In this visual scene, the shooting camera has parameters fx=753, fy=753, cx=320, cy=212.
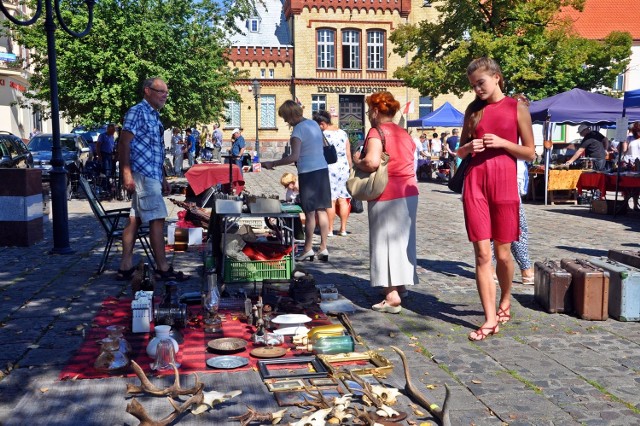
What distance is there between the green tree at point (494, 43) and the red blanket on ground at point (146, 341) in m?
24.3

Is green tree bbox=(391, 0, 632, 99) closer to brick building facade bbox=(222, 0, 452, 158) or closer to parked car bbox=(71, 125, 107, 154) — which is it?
parked car bbox=(71, 125, 107, 154)

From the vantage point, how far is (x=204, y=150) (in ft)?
106

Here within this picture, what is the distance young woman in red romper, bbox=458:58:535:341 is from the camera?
5.46m

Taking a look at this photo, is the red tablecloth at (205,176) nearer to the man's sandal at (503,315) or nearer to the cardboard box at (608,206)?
the man's sandal at (503,315)

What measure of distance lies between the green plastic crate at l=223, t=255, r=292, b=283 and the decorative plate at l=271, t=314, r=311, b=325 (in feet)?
4.41

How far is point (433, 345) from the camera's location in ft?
17.7

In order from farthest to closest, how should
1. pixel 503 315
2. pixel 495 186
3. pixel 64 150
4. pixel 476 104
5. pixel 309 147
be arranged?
pixel 64 150 → pixel 309 147 → pixel 503 315 → pixel 476 104 → pixel 495 186

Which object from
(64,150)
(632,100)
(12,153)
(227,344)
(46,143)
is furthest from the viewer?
(46,143)

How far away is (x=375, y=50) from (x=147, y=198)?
1701 inches

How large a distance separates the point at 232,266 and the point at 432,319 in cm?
199

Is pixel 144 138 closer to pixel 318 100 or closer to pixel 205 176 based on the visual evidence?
pixel 205 176

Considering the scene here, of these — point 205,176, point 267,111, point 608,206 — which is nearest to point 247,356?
point 205,176

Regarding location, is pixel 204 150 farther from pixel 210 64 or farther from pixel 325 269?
pixel 325 269

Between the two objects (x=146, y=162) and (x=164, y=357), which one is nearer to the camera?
(x=164, y=357)
